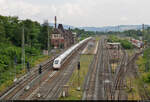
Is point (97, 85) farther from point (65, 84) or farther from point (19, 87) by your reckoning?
point (19, 87)

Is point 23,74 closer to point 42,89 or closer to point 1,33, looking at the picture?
point 42,89

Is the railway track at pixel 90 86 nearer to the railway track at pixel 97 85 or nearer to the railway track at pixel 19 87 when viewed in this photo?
the railway track at pixel 97 85

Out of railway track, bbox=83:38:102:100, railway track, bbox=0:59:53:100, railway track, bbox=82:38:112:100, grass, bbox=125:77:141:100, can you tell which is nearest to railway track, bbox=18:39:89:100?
railway track, bbox=0:59:53:100

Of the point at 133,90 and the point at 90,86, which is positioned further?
the point at 90,86

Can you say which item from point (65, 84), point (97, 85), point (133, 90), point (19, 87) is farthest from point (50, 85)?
point (133, 90)

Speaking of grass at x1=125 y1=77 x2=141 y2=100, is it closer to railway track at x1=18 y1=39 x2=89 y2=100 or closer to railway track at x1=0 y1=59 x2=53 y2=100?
railway track at x1=18 y1=39 x2=89 y2=100

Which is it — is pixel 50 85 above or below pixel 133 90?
below

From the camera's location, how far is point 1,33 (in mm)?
50062

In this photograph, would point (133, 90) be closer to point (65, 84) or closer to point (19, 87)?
point (65, 84)

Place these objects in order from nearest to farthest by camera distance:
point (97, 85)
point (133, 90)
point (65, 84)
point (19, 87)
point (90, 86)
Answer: point (133, 90), point (19, 87), point (90, 86), point (97, 85), point (65, 84)

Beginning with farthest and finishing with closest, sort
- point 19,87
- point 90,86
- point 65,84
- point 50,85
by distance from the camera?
point 65,84 → point 50,85 → point 90,86 → point 19,87

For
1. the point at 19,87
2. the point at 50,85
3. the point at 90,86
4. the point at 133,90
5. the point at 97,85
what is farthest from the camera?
the point at 50,85

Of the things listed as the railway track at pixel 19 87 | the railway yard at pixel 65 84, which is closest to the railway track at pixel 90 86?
the railway yard at pixel 65 84

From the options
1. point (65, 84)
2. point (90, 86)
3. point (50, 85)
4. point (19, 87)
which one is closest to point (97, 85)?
point (90, 86)
